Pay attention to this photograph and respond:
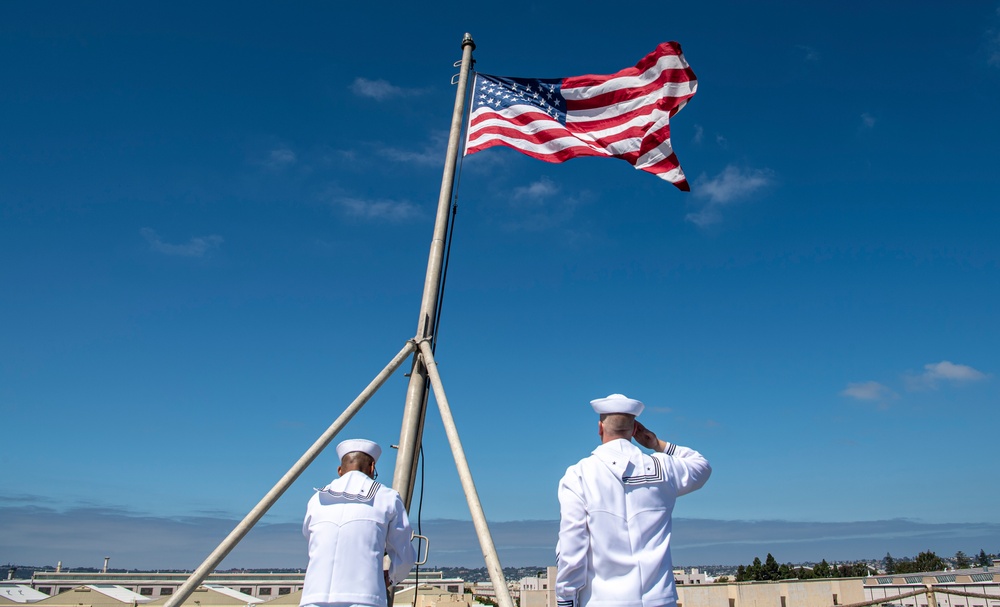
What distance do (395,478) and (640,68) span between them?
21.3 feet

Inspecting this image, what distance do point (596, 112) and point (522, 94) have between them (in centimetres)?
105

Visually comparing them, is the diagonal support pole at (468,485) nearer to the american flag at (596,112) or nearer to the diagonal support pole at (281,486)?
the diagonal support pole at (281,486)

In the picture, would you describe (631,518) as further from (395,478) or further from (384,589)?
(395,478)

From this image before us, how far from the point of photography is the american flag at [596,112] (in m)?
8.62

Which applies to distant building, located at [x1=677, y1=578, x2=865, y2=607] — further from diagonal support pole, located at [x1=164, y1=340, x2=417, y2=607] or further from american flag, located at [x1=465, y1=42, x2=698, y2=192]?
diagonal support pole, located at [x1=164, y1=340, x2=417, y2=607]

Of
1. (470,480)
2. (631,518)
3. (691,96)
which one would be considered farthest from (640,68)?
(631,518)

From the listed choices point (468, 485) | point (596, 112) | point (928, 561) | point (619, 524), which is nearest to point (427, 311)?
point (468, 485)

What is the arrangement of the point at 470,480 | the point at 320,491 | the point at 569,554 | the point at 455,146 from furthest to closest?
the point at 455,146
the point at 470,480
the point at 320,491
the point at 569,554

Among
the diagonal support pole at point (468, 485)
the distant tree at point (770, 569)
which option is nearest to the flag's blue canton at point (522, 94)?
the diagonal support pole at point (468, 485)

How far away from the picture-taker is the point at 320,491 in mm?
4301

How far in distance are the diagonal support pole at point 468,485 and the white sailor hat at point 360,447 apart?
1.08m

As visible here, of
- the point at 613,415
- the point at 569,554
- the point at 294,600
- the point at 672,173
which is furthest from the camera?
the point at 294,600

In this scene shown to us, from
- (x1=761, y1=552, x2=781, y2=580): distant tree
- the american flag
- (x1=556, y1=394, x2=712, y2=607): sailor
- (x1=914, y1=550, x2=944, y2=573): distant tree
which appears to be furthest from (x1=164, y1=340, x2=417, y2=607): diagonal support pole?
(x1=914, y1=550, x2=944, y2=573): distant tree

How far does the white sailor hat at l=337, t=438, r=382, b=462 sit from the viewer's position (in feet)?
14.9
